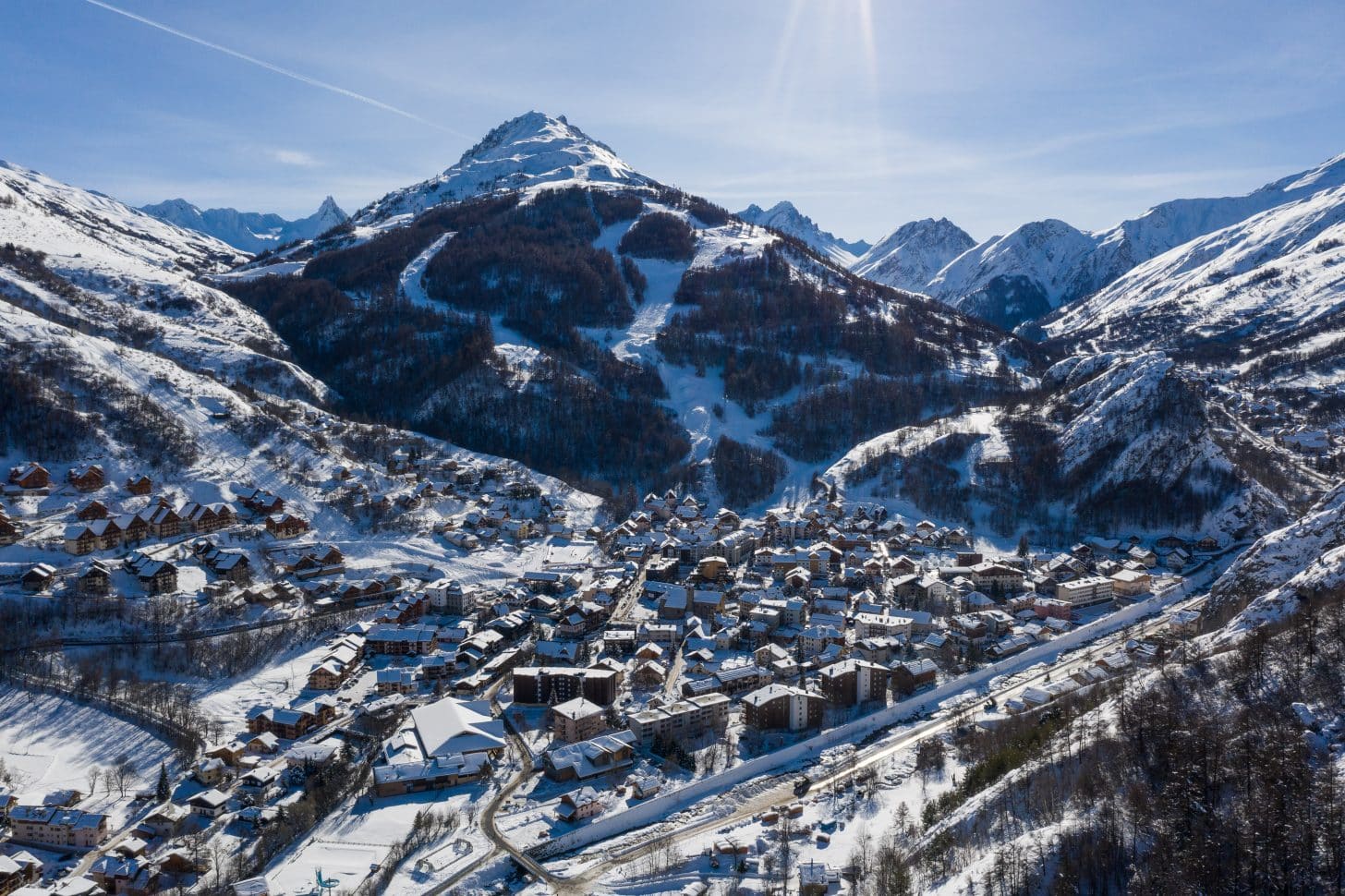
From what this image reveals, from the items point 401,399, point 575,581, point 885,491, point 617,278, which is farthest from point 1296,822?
point 617,278

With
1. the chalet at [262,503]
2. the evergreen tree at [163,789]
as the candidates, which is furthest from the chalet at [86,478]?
the evergreen tree at [163,789]

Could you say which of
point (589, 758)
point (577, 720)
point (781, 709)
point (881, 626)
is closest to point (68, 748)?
point (577, 720)

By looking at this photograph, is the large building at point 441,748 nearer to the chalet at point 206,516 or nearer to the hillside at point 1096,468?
the chalet at point 206,516

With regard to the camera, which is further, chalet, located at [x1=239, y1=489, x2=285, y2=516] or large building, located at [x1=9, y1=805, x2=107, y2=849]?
chalet, located at [x1=239, y1=489, x2=285, y2=516]

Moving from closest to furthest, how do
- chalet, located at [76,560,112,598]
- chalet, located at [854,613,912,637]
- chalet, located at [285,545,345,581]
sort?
Result: chalet, located at [76,560,112,598], chalet, located at [854,613,912,637], chalet, located at [285,545,345,581]

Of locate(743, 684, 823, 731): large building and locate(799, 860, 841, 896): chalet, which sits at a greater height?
locate(743, 684, 823, 731): large building

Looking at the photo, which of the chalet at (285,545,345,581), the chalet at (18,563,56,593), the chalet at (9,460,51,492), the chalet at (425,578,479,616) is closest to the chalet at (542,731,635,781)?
the chalet at (425,578,479,616)

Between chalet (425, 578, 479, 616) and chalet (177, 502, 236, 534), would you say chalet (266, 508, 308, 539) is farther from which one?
chalet (425, 578, 479, 616)
